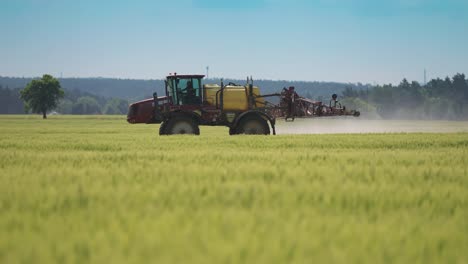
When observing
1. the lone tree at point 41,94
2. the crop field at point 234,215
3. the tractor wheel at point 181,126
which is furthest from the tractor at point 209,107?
the lone tree at point 41,94

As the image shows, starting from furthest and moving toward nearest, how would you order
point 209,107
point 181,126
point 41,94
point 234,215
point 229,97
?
point 41,94 < point 229,97 < point 181,126 < point 209,107 < point 234,215

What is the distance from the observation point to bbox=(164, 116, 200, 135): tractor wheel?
2953cm

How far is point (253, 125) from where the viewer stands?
2970cm

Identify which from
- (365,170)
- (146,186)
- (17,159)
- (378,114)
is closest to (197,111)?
(17,159)

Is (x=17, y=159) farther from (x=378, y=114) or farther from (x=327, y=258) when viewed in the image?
(x=378, y=114)

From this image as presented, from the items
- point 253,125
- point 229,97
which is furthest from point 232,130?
point 229,97

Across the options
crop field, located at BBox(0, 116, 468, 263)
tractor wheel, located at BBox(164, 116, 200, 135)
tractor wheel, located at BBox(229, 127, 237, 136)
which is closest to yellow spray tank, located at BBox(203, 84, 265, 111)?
tractor wheel, located at BBox(229, 127, 237, 136)

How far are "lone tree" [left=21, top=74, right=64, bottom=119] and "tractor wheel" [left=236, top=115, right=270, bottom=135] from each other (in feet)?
315

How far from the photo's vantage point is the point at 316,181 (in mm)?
8617

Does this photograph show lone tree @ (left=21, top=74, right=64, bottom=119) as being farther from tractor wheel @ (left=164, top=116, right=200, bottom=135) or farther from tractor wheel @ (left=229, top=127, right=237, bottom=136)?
tractor wheel @ (left=229, top=127, right=237, bottom=136)

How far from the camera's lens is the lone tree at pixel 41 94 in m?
118

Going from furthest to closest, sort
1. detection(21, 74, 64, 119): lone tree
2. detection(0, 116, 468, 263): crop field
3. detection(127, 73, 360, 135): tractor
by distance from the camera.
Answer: detection(21, 74, 64, 119): lone tree, detection(127, 73, 360, 135): tractor, detection(0, 116, 468, 263): crop field

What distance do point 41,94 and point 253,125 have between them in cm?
9620

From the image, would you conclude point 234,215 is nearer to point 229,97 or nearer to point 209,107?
point 209,107
